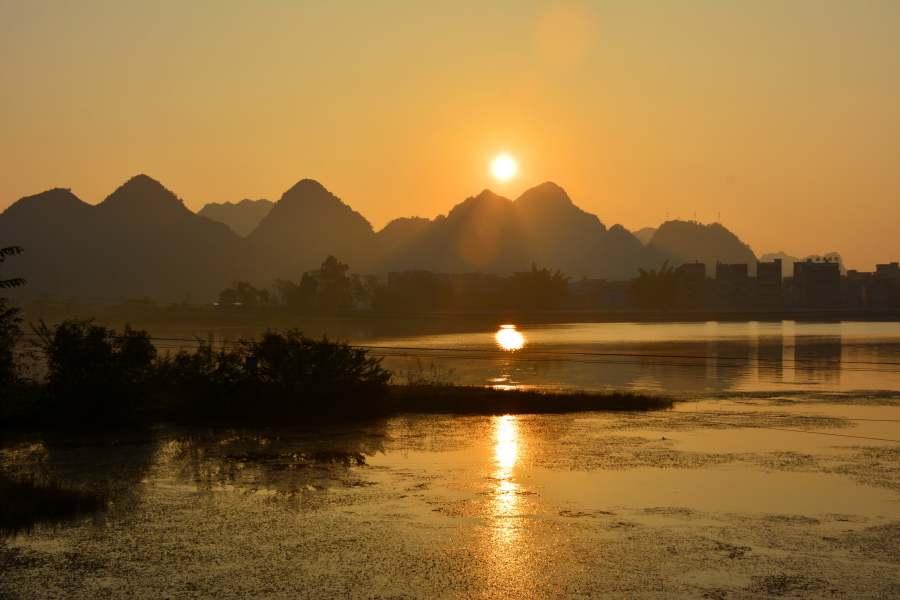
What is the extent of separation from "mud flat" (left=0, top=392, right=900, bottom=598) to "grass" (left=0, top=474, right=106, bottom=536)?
0.40 meters

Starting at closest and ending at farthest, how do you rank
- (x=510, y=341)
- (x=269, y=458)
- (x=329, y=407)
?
(x=269, y=458)
(x=329, y=407)
(x=510, y=341)

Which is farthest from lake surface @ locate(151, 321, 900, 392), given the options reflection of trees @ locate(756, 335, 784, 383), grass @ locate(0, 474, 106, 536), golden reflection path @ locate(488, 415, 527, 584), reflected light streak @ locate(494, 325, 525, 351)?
grass @ locate(0, 474, 106, 536)

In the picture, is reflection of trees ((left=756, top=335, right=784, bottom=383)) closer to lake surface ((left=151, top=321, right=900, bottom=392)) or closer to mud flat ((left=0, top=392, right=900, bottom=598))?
lake surface ((left=151, top=321, right=900, bottom=392))

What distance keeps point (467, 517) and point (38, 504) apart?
8.00 meters

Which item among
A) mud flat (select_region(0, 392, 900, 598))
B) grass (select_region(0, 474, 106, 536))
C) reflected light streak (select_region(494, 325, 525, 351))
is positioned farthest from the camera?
reflected light streak (select_region(494, 325, 525, 351))

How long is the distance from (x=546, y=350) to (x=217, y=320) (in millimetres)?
122642

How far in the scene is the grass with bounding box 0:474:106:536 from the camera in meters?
13.2

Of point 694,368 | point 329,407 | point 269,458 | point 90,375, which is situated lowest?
point 694,368

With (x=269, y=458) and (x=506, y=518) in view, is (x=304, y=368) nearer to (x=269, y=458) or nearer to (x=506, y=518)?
(x=269, y=458)

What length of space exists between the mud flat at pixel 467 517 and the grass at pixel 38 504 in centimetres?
40

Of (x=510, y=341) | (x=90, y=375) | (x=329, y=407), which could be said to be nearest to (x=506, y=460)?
(x=329, y=407)

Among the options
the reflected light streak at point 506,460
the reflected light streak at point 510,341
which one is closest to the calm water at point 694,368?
the reflected light streak at point 510,341

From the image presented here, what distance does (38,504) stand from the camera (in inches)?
552

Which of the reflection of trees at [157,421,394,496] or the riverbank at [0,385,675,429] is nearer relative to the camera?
the reflection of trees at [157,421,394,496]
